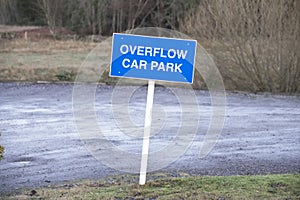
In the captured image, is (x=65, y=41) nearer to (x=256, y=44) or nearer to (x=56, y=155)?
(x=256, y=44)

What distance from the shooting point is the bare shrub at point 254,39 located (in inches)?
721

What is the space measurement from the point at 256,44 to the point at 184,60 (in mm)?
12464

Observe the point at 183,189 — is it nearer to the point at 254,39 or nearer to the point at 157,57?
the point at 157,57

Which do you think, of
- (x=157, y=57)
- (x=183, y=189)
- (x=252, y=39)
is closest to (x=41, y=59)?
(x=252, y=39)

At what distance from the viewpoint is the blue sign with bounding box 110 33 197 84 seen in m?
6.78

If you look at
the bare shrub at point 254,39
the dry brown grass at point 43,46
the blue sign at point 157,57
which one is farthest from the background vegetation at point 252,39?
the blue sign at point 157,57

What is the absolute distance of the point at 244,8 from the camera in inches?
723

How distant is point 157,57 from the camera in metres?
6.79

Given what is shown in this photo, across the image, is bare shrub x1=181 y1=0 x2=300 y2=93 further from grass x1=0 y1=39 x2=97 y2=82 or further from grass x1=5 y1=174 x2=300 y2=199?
grass x1=5 y1=174 x2=300 y2=199

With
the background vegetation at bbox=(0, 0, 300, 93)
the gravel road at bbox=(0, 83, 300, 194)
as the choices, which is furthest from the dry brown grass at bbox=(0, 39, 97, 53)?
the gravel road at bbox=(0, 83, 300, 194)

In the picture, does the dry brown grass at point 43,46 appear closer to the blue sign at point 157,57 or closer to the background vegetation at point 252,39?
the background vegetation at point 252,39

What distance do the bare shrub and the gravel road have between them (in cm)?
96

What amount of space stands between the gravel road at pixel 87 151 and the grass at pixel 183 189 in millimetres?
719

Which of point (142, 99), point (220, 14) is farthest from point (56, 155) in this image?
point (220, 14)
